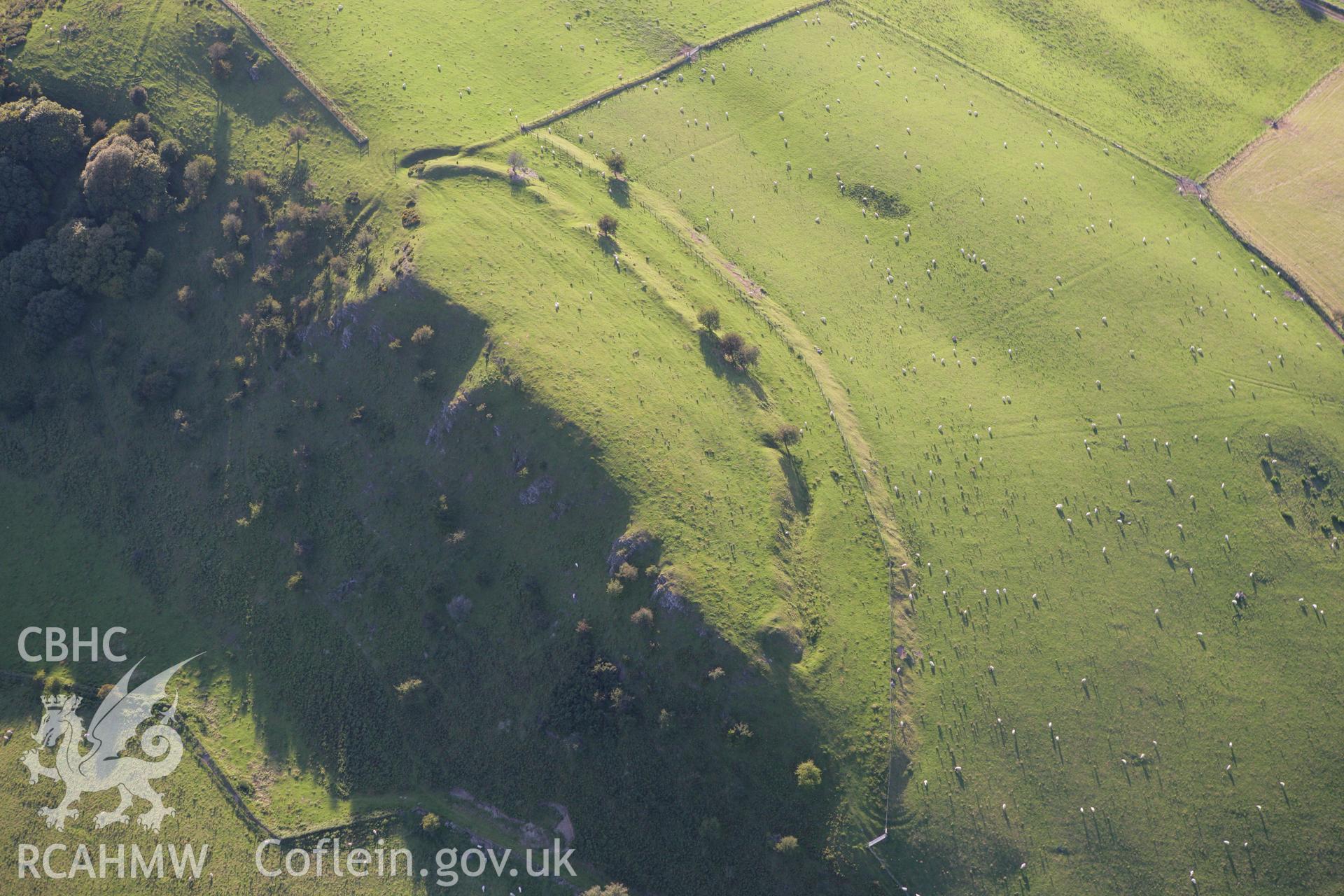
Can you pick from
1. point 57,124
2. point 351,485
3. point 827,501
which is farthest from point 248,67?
point 827,501

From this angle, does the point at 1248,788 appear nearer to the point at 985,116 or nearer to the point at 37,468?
the point at 985,116

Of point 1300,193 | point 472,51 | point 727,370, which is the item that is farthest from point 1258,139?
point 472,51

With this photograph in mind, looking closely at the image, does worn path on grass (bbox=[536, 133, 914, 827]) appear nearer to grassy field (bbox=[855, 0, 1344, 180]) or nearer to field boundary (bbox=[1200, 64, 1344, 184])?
grassy field (bbox=[855, 0, 1344, 180])

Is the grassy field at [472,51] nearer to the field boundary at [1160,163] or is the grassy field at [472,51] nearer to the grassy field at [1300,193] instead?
the field boundary at [1160,163]

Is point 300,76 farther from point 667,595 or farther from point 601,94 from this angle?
point 667,595

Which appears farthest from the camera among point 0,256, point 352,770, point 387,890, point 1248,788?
point 0,256
